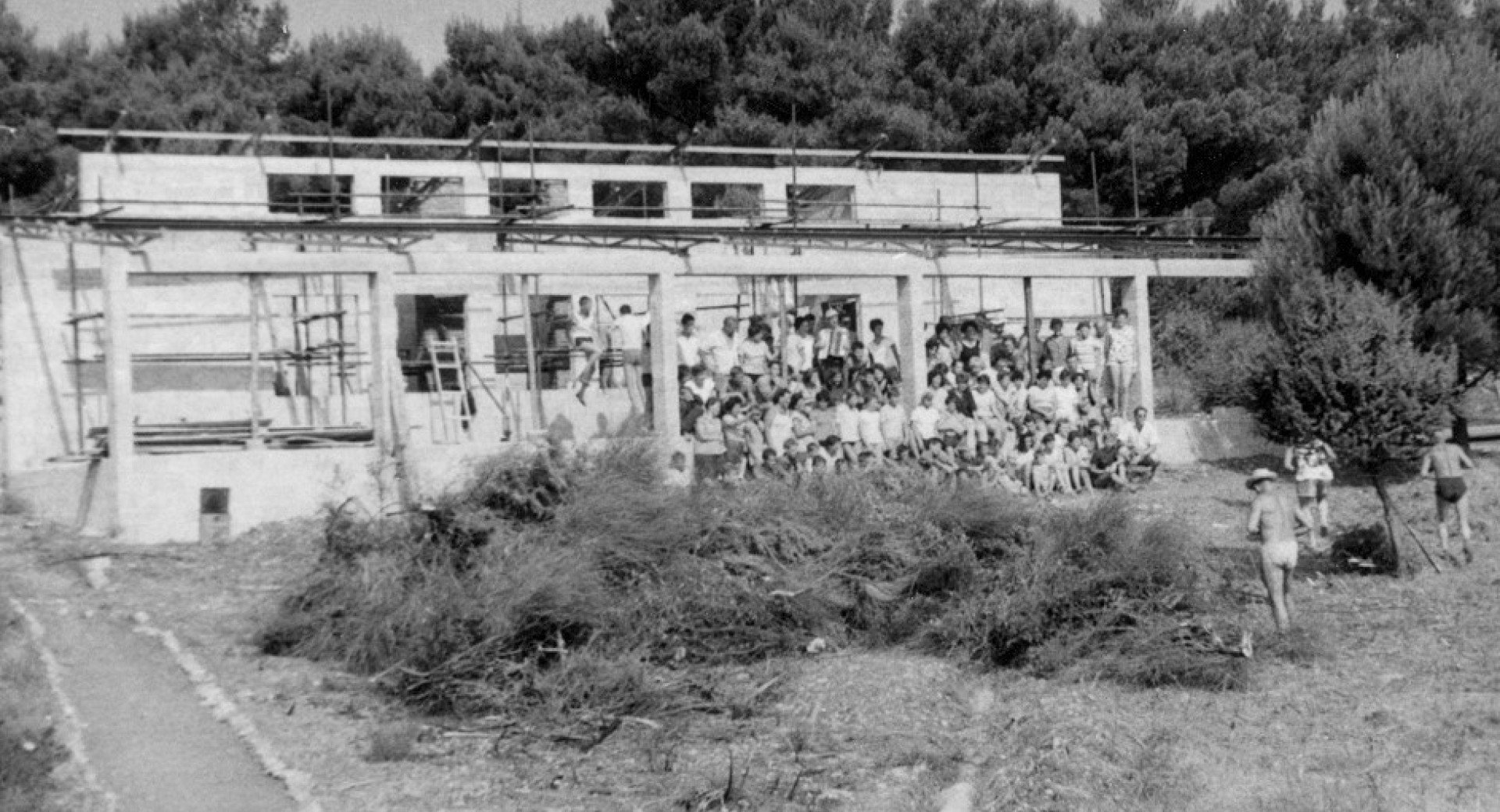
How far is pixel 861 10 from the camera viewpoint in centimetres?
5162

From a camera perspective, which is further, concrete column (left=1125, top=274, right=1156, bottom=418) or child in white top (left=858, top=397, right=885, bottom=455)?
concrete column (left=1125, top=274, right=1156, bottom=418)

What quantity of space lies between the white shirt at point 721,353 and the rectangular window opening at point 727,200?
250 inches

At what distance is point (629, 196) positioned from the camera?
34.8 metres

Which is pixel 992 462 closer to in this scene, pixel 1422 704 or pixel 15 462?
pixel 1422 704

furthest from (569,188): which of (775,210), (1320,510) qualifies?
(1320,510)

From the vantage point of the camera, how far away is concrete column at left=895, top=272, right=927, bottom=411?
25.4 metres

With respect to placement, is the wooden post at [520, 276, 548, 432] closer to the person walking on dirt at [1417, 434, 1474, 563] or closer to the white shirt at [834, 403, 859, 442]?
the white shirt at [834, 403, 859, 442]

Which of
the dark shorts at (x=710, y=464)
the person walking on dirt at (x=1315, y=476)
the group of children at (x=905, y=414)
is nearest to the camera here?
the dark shorts at (x=710, y=464)

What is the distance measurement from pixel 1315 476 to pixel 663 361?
26.2ft

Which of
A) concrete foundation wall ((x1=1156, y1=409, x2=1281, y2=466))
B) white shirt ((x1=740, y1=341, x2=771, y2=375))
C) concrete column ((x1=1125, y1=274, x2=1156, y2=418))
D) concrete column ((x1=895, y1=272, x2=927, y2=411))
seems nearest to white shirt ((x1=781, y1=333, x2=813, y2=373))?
white shirt ((x1=740, y1=341, x2=771, y2=375))

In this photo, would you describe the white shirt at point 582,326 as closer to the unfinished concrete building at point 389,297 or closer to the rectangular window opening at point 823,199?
the unfinished concrete building at point 389,297

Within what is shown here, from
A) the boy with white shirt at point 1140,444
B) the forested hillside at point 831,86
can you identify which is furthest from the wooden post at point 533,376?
the forested hillside at point 831,86

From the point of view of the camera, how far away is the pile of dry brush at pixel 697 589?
15789 mm

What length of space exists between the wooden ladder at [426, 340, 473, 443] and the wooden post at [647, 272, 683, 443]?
2.68 m
